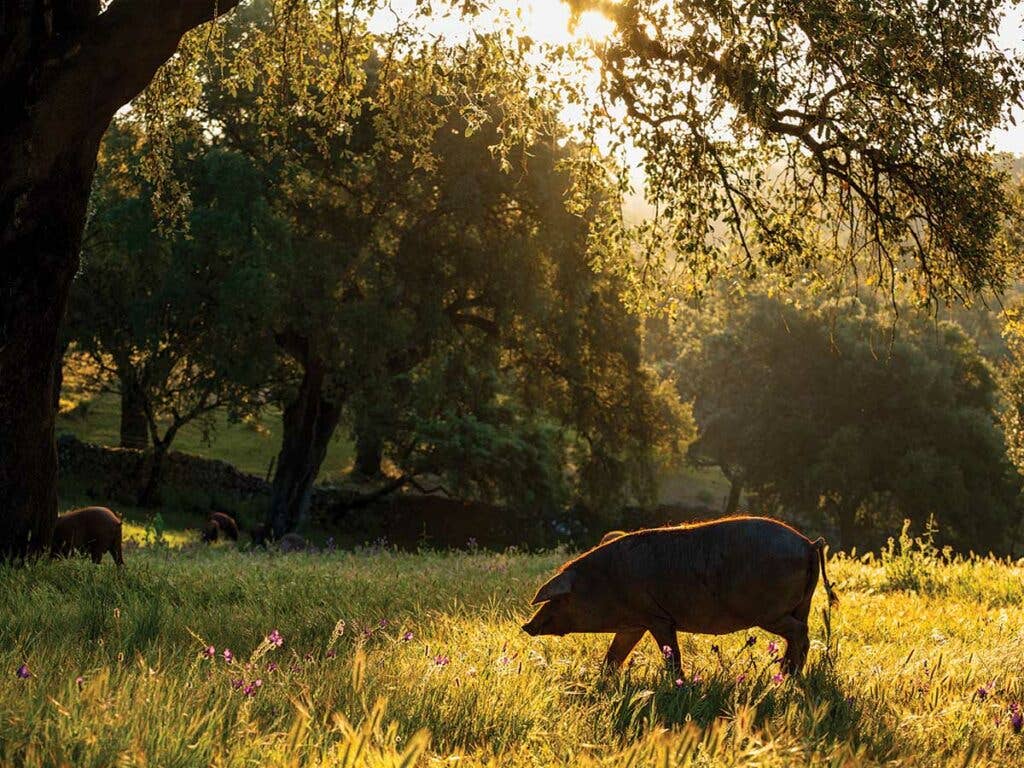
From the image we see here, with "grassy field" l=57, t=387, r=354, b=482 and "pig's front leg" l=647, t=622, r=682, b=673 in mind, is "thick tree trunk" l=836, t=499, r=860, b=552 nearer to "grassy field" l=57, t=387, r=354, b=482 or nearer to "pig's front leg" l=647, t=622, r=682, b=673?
"grassy field" l=57, t=387, r=354, b=482

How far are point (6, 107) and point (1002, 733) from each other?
373 inches

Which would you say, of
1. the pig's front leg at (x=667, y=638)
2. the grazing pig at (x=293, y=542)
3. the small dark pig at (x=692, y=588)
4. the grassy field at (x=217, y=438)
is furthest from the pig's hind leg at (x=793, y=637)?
the grassy field at (x=217, y=438)

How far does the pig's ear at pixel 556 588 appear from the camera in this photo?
7.02 m

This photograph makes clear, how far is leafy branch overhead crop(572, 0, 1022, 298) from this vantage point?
34.8ft

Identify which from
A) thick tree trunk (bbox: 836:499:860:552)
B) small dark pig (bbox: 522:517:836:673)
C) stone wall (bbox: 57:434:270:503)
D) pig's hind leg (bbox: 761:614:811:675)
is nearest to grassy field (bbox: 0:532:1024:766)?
pig's hind leg (bbox: 761:614:811:675)

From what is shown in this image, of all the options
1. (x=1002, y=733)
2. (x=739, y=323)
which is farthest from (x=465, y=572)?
(x=739, y=323)

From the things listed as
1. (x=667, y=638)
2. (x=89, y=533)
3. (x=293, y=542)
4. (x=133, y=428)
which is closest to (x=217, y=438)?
(x=133, y=428)

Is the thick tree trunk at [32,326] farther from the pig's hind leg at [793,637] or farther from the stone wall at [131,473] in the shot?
the stone wall at [131,473]

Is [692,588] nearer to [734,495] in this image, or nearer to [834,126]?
[834,126]

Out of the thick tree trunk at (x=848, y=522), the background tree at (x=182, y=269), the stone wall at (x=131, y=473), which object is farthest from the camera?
the thick tree trunk at (x=848, y=522)

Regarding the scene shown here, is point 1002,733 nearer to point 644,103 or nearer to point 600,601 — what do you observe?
point 600,601

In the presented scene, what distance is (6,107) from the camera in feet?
32.9

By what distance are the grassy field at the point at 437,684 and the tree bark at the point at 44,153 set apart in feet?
4.84

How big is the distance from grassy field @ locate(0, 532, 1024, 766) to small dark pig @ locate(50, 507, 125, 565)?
160cm
